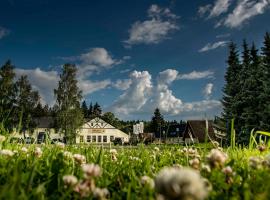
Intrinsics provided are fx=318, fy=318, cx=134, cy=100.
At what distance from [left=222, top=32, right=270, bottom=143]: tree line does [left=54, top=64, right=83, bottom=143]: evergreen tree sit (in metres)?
27.6

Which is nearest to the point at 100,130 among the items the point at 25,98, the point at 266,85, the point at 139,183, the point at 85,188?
the point at 25,98

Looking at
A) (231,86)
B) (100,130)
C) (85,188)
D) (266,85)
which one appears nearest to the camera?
(85,188)

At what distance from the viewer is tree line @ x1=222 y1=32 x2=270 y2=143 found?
29.8m

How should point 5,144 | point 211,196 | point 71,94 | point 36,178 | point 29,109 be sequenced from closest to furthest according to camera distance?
point 211,196 < point 36,178 < point 5,144 < point 71,94 < point 29,109

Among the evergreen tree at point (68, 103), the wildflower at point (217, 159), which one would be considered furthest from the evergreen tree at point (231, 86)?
the wildflower at point (217, 159)

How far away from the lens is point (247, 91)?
32031 mm

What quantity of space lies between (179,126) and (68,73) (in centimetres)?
6146

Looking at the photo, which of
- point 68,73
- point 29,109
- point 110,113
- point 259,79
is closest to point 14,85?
point 29,109

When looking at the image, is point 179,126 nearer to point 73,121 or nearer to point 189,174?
point 73,121

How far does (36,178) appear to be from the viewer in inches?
86.0

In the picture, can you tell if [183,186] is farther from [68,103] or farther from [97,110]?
[97,110]

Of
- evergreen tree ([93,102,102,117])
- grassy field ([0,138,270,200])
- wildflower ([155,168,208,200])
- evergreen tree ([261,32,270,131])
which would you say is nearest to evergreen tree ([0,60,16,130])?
evergreen tree ([261,32,270,131])

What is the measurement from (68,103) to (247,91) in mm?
31425

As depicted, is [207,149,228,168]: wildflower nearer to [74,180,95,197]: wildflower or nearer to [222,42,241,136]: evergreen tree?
[74,180,95,197]: wildflower
